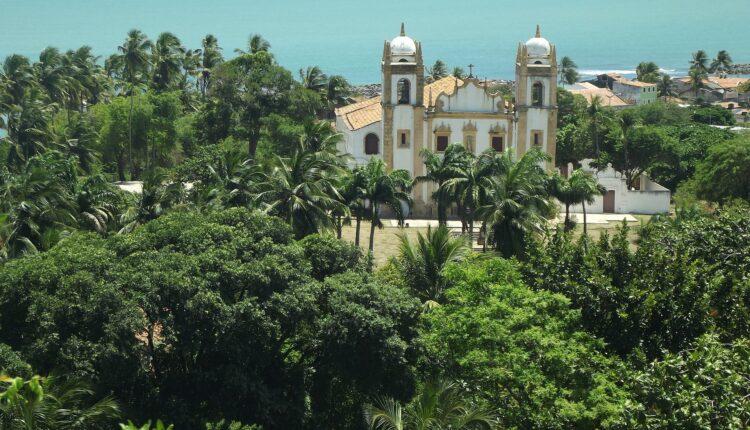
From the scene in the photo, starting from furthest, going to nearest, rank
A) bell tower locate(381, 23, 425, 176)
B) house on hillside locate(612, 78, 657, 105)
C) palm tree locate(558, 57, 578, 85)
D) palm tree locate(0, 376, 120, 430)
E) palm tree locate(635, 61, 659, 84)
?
palm tree locate(635, 61, 659, 84) < palm tree locate(558, 57, 578, 85) < house on hillside locate(612, 78, 657, 105) < bell tower locate(381, 23, 425, 176) < palm tree locate(0, 376, 120, 430)

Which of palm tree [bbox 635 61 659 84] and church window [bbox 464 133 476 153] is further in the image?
palm tree [bbox 635 61 659 84]

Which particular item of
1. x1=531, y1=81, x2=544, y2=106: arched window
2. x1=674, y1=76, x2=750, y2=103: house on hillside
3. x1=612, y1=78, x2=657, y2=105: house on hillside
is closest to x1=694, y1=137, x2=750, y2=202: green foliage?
x1=531, y1=81, x2=544, y2=106: arched window

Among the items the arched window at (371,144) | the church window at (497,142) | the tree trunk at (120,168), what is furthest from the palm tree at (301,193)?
the tree trunk at (120,168)

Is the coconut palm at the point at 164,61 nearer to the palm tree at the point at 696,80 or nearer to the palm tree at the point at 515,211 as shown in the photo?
the palm tree at the point at 515,211

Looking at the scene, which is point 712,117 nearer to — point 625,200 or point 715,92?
point 715,92

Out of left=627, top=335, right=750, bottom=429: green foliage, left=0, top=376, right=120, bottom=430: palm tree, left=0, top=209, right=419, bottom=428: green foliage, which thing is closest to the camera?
left=0, top=376, right=120, bottom=430: palm tree

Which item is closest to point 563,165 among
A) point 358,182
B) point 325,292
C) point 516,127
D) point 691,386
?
point 516,127

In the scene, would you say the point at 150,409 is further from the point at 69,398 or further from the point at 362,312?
the point at 362,312

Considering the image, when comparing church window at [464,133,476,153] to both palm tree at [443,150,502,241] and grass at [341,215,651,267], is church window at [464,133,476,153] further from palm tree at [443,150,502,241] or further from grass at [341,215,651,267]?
palm tree at [443,150,502,241]

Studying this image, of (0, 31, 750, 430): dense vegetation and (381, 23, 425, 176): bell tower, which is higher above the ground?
(381, 23, 425, 176): bell tower
